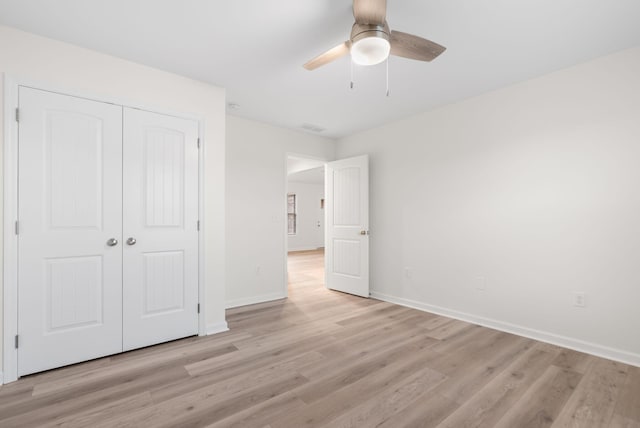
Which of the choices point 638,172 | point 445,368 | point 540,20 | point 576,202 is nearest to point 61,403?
point 445,368

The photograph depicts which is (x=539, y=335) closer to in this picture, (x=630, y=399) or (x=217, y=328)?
(x=630, y=399)

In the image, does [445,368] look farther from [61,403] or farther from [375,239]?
[61,403]

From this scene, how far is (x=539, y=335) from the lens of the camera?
293 centimetres

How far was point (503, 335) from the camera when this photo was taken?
3.05 m

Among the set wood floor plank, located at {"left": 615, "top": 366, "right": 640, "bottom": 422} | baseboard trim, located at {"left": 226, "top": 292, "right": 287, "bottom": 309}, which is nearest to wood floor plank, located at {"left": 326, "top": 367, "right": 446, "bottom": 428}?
wood floor plank, located at {"left": 615, "top": 366, "right": 640, "bottom": 422}

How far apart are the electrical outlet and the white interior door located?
236 cm

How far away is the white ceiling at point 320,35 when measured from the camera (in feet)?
6.50

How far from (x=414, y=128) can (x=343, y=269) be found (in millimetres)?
2341

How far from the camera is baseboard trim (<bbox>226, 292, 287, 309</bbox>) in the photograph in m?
4.02

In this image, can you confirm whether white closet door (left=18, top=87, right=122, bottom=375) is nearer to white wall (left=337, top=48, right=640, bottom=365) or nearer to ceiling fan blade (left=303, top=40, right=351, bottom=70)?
ceiling fan blade (left=303, top=40, right=351, bottom=70)

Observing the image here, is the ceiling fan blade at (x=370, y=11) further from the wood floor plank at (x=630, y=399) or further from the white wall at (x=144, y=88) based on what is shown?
the wood floor plank at (x=630, y=399)

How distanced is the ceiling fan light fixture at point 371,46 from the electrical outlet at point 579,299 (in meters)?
2.72

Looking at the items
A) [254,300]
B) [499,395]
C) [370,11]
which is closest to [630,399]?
[499,395]

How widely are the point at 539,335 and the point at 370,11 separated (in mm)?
3195
